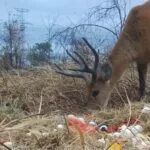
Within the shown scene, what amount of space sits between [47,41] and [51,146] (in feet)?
33.3

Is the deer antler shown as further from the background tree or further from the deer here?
the background tree

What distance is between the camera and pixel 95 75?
1080 centimetres

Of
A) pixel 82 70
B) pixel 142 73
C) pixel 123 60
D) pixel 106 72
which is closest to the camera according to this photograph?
pixel 82 70

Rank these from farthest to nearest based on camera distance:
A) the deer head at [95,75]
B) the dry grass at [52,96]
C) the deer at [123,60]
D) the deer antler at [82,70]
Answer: the deer at [123,60]
the deer head at [95,75]
the deer antler at [82,70]
the dry grass at [52,96]

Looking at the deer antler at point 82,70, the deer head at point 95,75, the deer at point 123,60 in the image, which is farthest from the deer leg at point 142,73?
the deer antler at point 82,70

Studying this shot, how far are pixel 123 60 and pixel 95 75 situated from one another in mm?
800

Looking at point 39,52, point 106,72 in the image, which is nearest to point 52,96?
point 106,72

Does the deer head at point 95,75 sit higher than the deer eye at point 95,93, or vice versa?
the deer head at point 95,75

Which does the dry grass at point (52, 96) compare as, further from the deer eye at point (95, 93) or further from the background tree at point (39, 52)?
the background tree at point (39, 52)

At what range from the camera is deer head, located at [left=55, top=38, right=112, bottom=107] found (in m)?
10.5

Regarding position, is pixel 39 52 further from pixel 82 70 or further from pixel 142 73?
pixel 82 70

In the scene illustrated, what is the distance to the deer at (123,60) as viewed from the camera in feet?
35.1

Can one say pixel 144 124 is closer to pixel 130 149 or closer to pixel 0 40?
pixel 130 149

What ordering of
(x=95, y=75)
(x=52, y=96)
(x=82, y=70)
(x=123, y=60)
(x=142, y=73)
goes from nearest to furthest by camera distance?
(x=52, y=96)
(x=82, y=70)
(x=95, y=75)
(x=123, y=60)
(x=142, y=73)
